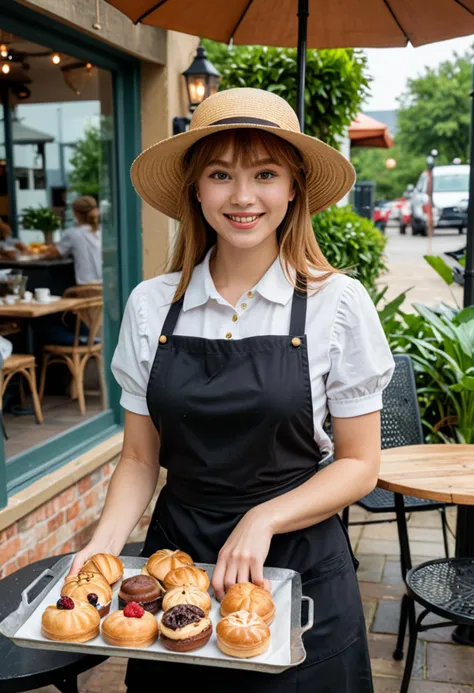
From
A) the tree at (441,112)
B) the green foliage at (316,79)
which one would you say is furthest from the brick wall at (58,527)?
the tree at (441,112)

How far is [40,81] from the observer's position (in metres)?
7.35

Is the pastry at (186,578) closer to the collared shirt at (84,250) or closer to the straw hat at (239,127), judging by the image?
the straw hat at (239,127)

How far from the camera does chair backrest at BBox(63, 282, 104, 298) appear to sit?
5.45m

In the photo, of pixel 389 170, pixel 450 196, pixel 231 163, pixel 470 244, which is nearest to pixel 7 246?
pixel 470 244

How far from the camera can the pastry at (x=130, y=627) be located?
53.4 inches

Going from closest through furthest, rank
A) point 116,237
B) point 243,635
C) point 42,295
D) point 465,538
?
point 243,635, point 465,538, point 116,237, point 42,295

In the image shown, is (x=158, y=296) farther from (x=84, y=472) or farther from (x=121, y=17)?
(x=121, y=17)

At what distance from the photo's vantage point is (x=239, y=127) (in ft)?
5.22

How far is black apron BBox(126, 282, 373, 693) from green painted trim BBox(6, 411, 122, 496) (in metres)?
2.19

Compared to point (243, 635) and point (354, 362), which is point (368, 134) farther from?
point (243, 635)

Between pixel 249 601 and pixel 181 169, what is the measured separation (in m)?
1.00

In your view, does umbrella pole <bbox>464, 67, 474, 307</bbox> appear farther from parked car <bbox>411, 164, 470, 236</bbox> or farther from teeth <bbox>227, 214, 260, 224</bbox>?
parked car <bbox>411, 164, 470, 236</bbox>

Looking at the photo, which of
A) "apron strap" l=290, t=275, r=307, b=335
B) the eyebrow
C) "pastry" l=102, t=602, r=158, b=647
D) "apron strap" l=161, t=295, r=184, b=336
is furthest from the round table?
the eyebrow

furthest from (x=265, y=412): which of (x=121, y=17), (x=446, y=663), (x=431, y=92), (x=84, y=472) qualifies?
(x=431, y=92)
